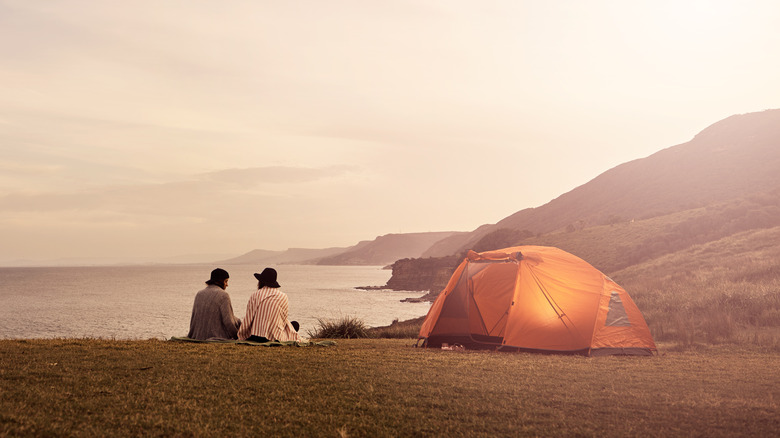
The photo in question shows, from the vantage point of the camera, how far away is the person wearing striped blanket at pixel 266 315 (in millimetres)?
12469

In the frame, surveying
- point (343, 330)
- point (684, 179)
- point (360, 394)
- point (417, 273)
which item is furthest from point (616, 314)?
point (417, 273)

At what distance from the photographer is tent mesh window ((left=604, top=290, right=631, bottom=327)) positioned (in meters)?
13.3

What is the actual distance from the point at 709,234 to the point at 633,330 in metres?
36.0

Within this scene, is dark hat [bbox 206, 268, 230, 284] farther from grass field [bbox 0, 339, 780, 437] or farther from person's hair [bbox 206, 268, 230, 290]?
grass field [bbox 0, 339, 780, 437]

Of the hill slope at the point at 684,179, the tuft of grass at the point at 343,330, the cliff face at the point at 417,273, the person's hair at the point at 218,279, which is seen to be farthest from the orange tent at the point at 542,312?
the cliff face at the point at 417,273

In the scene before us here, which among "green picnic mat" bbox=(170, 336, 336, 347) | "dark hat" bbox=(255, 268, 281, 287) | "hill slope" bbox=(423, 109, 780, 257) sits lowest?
"green picnic mat" bbox=(170, 336, 336, 347)

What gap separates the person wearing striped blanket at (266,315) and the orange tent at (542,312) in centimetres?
386

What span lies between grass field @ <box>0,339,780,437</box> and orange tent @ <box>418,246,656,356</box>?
160 cm

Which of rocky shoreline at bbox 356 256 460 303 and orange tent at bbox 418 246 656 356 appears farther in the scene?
Result: rocky shoreline at bbox 356 256 460 303

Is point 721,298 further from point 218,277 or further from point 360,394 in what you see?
point 360,394

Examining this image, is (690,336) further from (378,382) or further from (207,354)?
(207,354)

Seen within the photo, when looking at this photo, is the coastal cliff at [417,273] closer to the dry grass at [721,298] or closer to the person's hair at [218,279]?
the dry grass at [721,298]

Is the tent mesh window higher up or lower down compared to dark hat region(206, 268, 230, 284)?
lower down

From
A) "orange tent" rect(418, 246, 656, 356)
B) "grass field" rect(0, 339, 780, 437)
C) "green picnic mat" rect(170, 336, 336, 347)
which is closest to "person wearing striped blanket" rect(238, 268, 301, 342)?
"green picnic mat" rect(170, 336, 336, 347)
